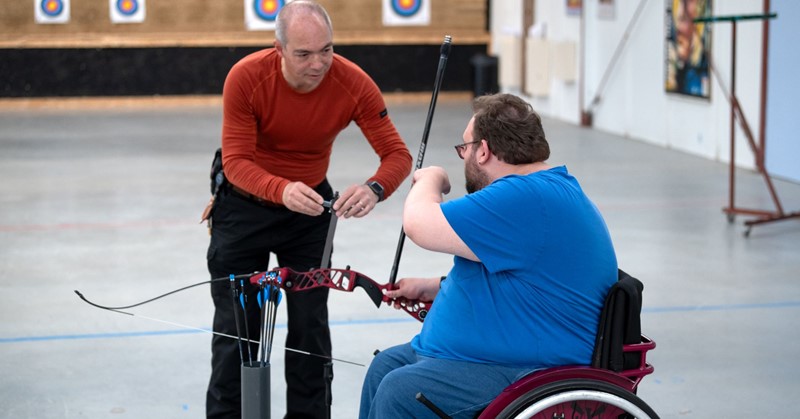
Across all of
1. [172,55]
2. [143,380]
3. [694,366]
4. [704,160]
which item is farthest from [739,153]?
[172,55]

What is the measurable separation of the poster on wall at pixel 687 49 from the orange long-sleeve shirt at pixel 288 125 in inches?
213

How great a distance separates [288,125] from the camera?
2.55 metres

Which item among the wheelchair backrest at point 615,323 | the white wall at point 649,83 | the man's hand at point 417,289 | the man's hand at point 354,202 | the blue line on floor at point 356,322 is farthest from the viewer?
the white wall at point 649,83

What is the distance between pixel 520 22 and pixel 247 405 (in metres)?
9.91

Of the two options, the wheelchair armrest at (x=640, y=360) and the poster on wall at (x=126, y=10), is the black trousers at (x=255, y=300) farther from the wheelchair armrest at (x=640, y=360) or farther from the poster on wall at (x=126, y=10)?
the poster on wall at (x=126, y=10)

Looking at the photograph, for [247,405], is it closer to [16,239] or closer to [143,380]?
[143,380]

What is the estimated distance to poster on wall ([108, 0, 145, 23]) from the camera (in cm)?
1215

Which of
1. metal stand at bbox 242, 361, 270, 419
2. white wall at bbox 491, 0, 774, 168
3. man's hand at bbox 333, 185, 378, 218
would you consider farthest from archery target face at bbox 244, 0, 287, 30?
metal stand at bbox 242, 361, 270, 419

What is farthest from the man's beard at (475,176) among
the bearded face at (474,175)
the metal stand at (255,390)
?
the metal stand at (255,390)

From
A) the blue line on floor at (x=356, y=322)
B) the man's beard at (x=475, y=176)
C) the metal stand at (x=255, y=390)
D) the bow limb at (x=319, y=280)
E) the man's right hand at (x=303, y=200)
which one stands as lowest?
the blue line on floor at (x=356, y=322)

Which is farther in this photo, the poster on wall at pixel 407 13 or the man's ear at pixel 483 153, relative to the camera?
the poster on wall at pixel 407 13

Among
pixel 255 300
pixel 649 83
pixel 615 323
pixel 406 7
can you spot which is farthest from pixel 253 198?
pixel 406 7

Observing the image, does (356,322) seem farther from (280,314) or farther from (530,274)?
(530,274)

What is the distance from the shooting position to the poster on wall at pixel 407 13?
12562 millimetres
